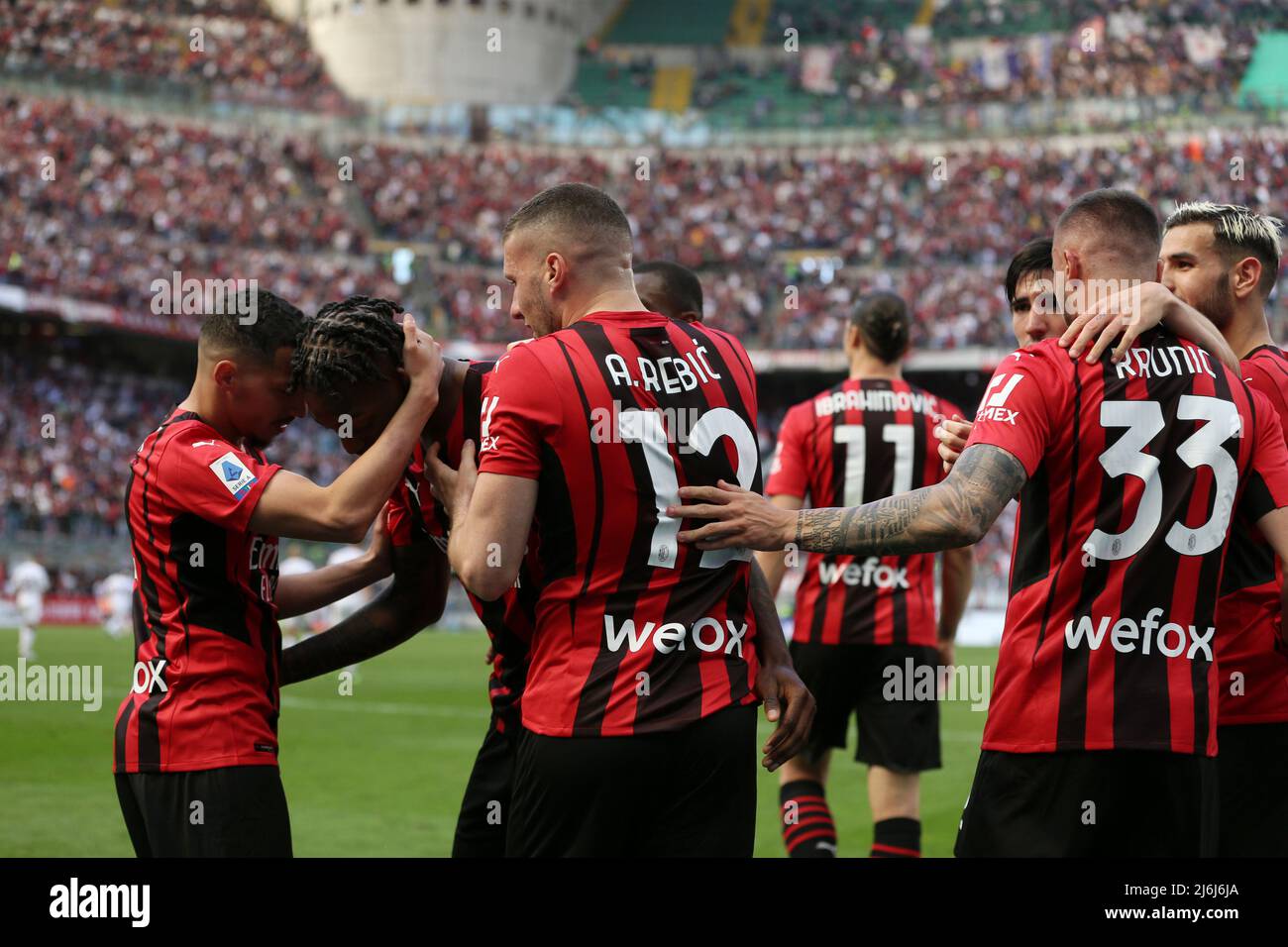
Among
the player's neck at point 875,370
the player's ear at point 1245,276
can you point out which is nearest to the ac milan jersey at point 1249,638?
the player's ear at point 1245,276

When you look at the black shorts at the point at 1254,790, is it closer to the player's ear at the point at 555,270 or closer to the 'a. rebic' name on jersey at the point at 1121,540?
the 'a. rebic' name on jersey at the point at 1121,540

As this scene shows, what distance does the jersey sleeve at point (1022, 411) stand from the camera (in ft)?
11.4

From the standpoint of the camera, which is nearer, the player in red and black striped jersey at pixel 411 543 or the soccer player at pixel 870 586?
the player in red and black striped jersey at pixel 411 543

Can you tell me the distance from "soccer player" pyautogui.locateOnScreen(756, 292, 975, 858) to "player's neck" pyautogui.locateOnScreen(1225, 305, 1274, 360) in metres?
2.30

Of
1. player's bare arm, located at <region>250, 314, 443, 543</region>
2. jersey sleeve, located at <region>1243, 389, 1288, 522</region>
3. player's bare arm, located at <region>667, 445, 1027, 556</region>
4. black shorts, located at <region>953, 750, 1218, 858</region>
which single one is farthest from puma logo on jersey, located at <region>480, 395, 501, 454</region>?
jersey sleeve, located at <region>1243, 389, 1288, 522</region>

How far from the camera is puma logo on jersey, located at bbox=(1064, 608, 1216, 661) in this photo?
3551 mm

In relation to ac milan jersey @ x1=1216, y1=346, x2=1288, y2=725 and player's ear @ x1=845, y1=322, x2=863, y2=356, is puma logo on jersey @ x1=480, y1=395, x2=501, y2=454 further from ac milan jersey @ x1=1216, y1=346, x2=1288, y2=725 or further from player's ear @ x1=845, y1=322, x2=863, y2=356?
player's ear @ x1=845, y1=322, x2=863, y2=356

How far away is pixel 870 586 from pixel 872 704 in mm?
576

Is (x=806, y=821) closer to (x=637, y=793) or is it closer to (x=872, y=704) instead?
(x=872, y=704)

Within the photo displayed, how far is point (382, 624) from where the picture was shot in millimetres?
4355

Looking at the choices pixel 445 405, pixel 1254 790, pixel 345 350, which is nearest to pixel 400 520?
pixel 445 405

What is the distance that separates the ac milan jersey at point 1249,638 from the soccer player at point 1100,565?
0.54 m

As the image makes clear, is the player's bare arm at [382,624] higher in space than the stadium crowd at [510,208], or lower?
lower

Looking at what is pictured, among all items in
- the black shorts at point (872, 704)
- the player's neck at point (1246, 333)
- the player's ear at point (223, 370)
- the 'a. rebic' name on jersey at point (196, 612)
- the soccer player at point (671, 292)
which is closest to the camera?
the 'a. rebic' name on jersey at point (196, 612)
